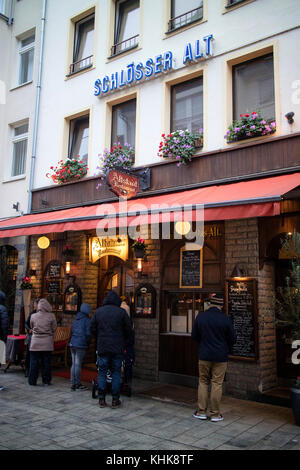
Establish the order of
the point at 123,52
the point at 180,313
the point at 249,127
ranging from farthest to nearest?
the point at 123,52 < the point at 180,313 < the point at 249,127

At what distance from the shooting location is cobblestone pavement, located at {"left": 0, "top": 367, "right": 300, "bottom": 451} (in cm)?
496

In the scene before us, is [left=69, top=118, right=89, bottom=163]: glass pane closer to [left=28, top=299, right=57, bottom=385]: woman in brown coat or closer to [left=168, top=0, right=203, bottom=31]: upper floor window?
[left=168, top=0, right=203, bottom=31]: upper floor window

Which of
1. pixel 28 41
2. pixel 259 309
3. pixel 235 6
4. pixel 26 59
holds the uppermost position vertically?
Result: pixel 28 41

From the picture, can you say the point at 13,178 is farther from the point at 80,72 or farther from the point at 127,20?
the point at 127,20

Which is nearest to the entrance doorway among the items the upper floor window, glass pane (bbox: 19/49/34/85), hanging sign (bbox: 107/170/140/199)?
hanging sign (bbox: 107/170/140/199)

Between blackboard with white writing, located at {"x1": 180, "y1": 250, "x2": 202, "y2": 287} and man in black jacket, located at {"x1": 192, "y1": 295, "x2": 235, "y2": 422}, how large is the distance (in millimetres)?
2213

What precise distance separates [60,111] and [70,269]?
15.3ft

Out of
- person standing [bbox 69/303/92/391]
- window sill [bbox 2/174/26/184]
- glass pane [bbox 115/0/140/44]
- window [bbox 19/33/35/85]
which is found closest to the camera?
person standing [bbox 69/303/92/391]

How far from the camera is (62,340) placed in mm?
10234

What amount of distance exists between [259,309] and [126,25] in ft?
27.1

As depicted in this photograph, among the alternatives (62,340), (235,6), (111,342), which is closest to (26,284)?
(62,340)

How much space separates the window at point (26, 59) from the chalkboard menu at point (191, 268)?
28.8ft
